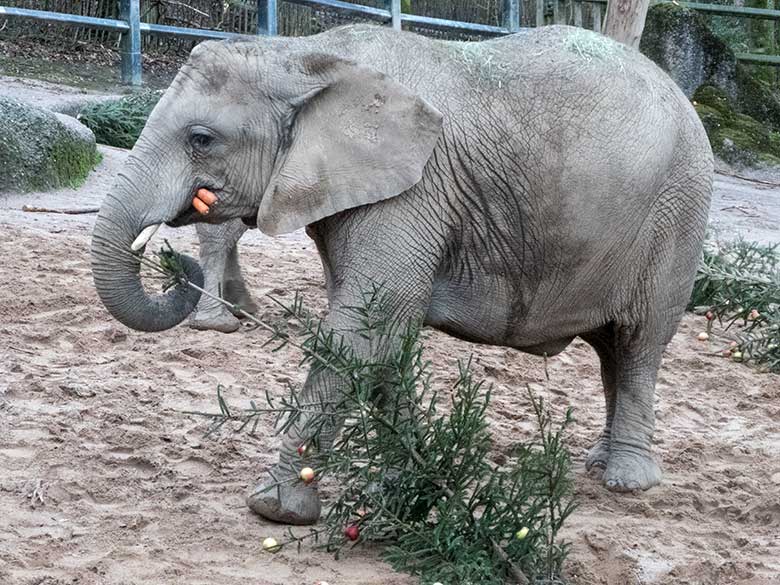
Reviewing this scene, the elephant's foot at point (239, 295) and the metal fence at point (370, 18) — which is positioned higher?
the metal fence at point (370, 18)

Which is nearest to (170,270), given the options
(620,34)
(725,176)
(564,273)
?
(564,273)

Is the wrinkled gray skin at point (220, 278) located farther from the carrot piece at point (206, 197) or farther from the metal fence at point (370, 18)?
the metal fence at point (370, 18)

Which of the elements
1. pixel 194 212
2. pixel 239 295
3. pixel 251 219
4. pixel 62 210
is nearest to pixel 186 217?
pixel 194 212

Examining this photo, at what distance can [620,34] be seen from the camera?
10820 millimetres

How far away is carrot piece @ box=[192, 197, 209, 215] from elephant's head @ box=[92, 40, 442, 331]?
1.0 inches

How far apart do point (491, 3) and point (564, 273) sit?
17762 millimetres

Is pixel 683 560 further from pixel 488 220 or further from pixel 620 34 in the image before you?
pixel 620 34

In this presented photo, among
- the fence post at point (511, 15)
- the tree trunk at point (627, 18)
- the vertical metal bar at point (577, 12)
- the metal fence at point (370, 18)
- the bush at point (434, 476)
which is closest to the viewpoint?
the bush at point (434, 476)

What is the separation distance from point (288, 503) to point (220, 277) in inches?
125

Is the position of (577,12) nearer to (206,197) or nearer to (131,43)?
(131,43)

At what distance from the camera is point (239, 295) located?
823 cm

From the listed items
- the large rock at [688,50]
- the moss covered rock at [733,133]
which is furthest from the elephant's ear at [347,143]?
the large rock at [688,50]

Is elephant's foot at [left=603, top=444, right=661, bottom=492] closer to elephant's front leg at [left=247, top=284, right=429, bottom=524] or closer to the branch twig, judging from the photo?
elephant's front leg at [left=247, top=284, right=429, bottom=524]

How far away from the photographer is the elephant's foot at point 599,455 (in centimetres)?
639
